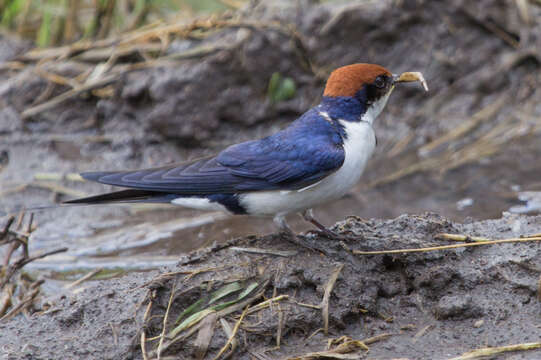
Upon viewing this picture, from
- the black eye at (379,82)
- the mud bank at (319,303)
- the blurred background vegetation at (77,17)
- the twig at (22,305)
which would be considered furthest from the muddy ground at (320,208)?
the black eye at (379,82)

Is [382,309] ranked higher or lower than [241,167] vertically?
lower

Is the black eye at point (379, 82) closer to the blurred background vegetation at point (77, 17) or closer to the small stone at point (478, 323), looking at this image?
the small stone at point (478, 323)

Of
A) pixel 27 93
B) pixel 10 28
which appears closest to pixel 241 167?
pixel 27 93

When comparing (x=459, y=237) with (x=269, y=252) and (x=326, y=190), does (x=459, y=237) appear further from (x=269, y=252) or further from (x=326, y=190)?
(x=269, y=252)

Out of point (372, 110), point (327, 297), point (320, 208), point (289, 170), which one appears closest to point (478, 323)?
point (327, 297)

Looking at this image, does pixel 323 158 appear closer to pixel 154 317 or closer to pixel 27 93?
pixel 154 317

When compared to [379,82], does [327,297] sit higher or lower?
lower

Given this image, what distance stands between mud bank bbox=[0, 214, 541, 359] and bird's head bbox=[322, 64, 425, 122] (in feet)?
2.27

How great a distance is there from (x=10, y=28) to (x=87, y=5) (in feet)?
2.86

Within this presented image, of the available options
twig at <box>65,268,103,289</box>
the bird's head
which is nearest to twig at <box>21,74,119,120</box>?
twig at <box>65,268,103,289</box>

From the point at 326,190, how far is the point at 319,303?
62 centimetres

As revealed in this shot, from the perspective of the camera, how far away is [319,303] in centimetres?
298

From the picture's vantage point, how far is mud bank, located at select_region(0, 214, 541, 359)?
2820mm

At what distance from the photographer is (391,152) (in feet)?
20.1
